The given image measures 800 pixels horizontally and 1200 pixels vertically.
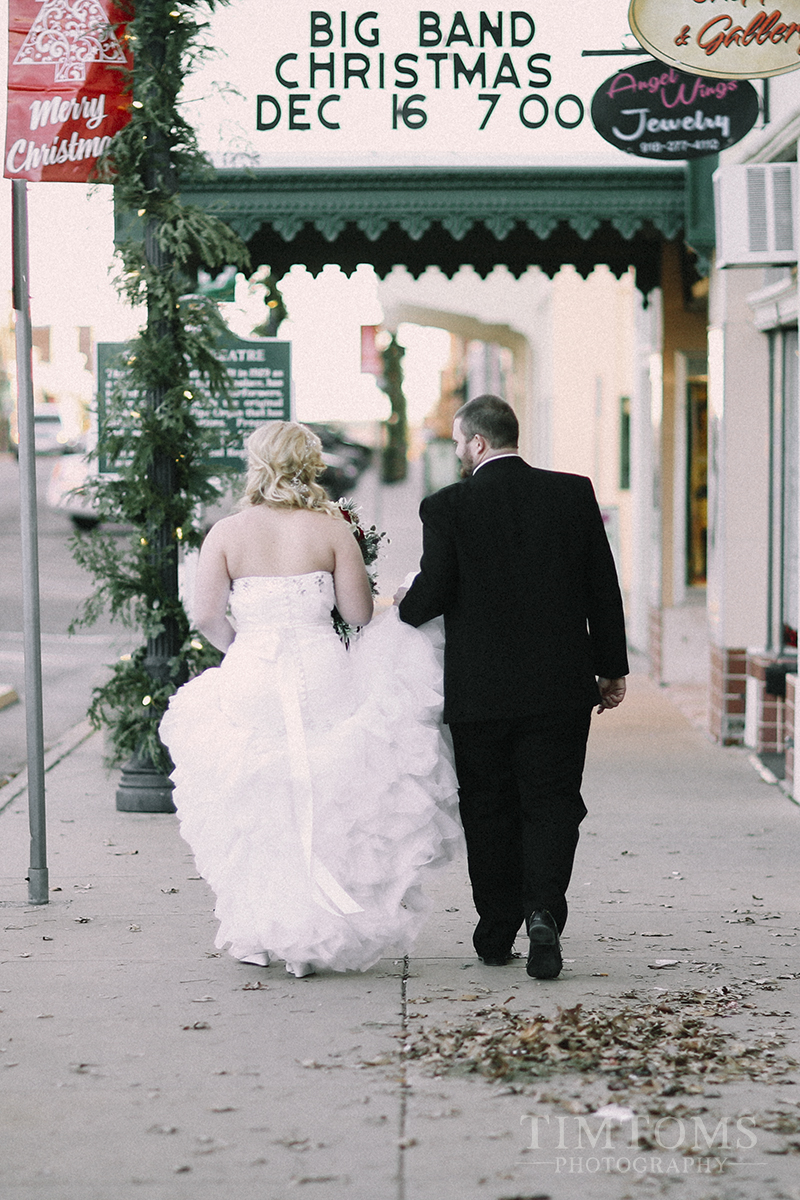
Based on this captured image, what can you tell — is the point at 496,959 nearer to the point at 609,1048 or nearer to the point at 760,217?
the point at 609,1048

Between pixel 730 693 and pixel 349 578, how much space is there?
5.02 m

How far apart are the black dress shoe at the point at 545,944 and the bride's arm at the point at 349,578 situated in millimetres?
1127

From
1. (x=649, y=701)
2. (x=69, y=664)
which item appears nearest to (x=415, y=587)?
(x=649, y=701)

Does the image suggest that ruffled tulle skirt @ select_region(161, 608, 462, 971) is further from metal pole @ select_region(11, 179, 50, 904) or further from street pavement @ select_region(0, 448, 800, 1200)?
metal pole @ select_region(11, 179, 50, 904)

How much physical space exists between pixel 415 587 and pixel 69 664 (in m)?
10.1

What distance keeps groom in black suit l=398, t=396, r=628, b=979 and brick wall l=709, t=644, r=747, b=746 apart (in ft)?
15.2

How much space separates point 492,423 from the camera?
17.1 feet

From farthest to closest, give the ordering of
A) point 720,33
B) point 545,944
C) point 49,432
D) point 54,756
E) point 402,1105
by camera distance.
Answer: point 49,432 → point 54,756 → point 720,33 → point 545,944 → point 402,1105

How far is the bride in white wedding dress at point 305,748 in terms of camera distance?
514 cm

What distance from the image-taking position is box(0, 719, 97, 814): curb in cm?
863

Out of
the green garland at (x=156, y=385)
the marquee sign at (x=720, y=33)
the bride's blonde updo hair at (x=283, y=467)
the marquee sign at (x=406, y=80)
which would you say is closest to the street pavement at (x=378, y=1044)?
the green garland at (x=156, y=385)

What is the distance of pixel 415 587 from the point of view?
5.20 metres

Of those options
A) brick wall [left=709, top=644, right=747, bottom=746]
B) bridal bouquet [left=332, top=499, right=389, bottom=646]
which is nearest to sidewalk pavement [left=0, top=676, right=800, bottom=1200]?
bridal bouquet [left=332, top=499, right=389, bottom=646]

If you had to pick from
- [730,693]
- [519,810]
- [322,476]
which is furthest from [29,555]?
[322,476]
